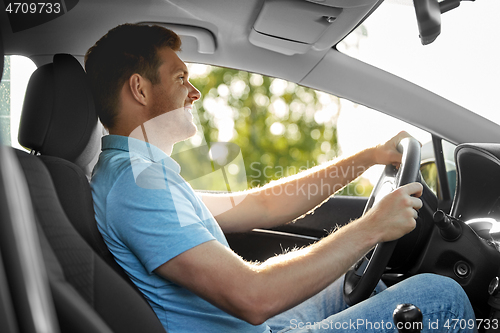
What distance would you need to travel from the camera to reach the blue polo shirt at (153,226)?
100cm

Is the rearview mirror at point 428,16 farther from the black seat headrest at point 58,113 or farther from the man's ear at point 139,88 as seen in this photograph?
the black seat headrest at point 58,113

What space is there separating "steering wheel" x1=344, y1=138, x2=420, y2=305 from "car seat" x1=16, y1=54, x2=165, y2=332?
1.88ft

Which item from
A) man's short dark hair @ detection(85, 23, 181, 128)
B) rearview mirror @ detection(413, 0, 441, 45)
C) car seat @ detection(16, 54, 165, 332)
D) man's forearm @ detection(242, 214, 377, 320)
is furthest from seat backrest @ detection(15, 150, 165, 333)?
rearview mirror @ detection(413, 0, 441, 45)

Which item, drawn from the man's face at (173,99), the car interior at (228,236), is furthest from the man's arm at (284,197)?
the man's face at (173,99)

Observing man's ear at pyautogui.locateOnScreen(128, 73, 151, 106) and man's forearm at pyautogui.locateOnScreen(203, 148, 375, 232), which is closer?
man's ear at pyautogui.locateOnScreen(128, 73, 151, 106)

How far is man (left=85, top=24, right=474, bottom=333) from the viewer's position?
98 cm

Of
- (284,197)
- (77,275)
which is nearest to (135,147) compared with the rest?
(77,275)

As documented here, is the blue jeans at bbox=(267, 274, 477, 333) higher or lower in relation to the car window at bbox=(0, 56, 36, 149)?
lower

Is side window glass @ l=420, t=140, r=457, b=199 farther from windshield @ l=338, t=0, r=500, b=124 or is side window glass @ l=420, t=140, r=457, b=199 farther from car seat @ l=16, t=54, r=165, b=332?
car seat @ l=16, t=54, r=165, b=332

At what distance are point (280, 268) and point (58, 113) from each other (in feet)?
2.29

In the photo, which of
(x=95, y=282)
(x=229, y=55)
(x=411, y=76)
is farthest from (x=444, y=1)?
(x=95, y=282)

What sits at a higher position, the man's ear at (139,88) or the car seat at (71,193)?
the man's ear at (139,88)

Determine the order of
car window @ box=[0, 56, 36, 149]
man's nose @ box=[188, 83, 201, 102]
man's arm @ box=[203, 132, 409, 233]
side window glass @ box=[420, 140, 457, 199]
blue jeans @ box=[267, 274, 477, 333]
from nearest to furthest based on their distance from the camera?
1. car window @ box=[0, 56, 36, 149]
2. blue jeans @ box=[267, 274, 477, 333]
3. man's nose @ box=[188, 83, 201, 102]
4. man's arm @ box=[203, 132, 409, 233]
5. side window glass @ box=[420, 140, 457, 199]

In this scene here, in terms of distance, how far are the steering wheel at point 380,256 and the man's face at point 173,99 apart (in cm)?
63
